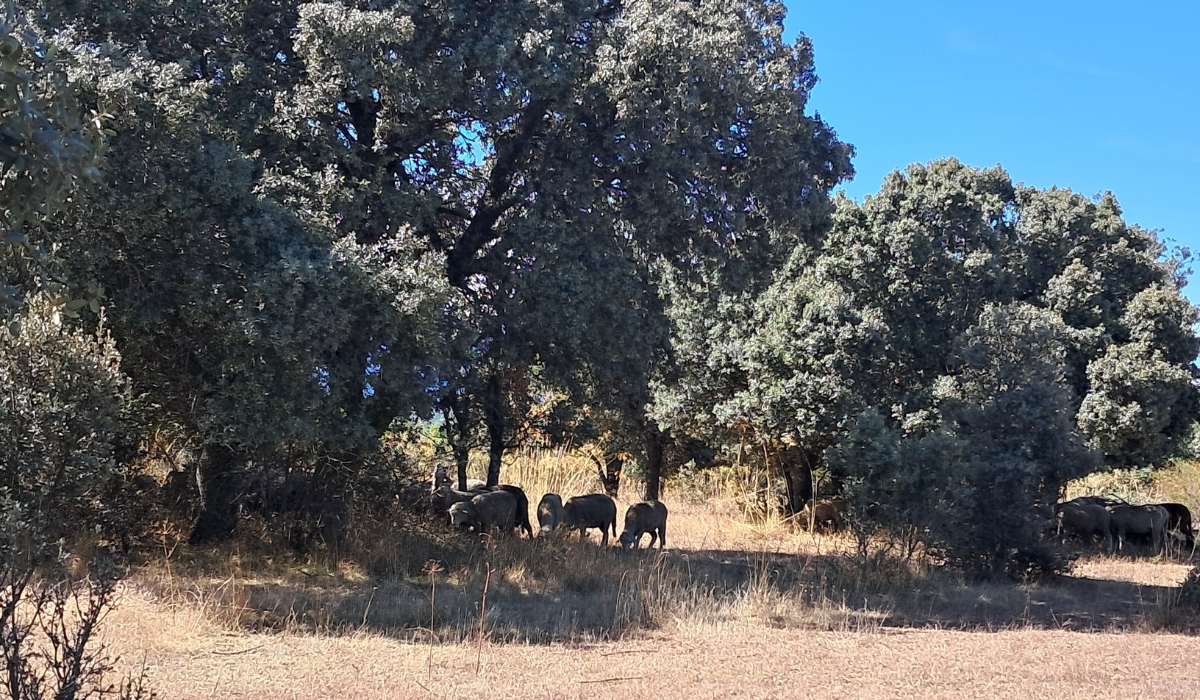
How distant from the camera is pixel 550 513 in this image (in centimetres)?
1557

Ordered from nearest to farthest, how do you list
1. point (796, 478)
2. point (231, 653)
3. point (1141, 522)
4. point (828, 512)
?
point (231, 653), point (1141, 522), point (828, 512), point (796, 478)

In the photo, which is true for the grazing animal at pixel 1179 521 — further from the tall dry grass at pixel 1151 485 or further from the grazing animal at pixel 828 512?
the grazing animal at pixel 828 512

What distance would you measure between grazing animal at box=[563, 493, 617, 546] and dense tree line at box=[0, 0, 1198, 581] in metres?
1.64

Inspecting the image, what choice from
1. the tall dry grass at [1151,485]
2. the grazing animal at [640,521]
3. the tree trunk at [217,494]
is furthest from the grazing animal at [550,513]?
the tall dry grass at [1151,485]

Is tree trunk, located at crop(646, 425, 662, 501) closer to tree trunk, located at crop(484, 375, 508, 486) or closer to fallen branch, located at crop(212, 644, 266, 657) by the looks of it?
tree trunk, located at crop(484, 375, 508, 486)

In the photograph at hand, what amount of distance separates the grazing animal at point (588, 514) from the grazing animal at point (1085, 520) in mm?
8948

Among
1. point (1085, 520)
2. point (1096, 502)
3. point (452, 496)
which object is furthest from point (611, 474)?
point (452, 496)

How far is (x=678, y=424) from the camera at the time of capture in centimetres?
2042

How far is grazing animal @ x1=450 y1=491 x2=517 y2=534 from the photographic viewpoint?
14.7 metres

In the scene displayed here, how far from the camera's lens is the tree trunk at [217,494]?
39.1 ft

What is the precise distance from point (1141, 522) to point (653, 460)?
1006 centimetres

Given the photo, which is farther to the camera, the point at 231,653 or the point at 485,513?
the point at 485,513

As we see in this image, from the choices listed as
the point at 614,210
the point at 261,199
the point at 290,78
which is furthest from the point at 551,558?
the point at 290,78

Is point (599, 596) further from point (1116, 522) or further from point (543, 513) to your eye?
point (1116, 522)
